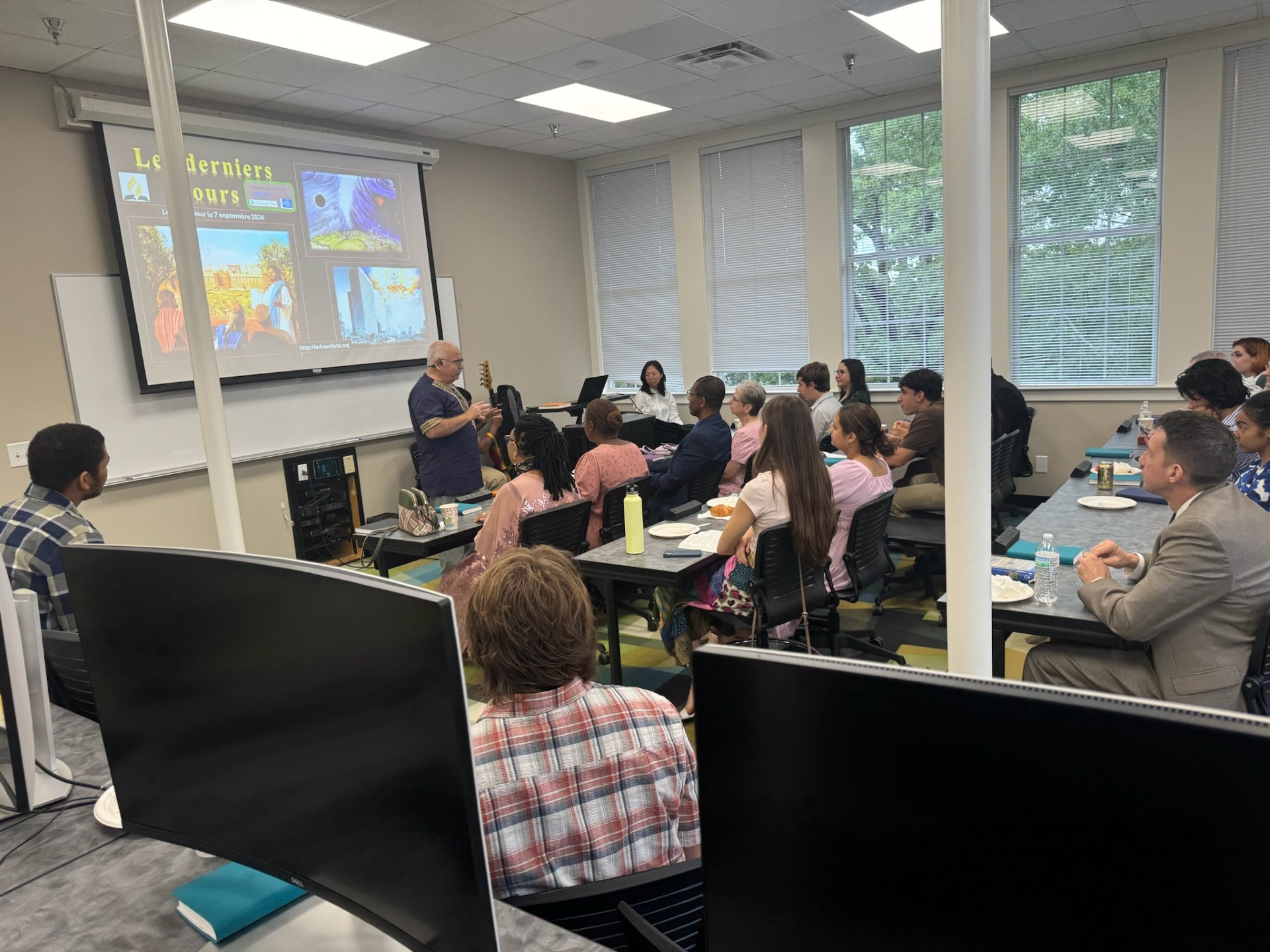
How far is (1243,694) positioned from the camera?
210 centimetres

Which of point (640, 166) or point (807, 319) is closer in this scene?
point (807, 319)

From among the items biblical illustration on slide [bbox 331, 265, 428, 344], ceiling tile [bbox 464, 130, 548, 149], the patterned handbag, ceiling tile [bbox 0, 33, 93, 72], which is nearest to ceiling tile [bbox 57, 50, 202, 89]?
ceiling tile [bbox 0, 33, 93, 72]

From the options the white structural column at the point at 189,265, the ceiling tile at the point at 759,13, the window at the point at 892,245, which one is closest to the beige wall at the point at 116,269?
the window at the point at 892,245

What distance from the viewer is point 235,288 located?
537 cm

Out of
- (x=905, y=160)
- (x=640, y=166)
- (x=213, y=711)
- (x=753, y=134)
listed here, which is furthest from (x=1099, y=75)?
(x=213, y=711)

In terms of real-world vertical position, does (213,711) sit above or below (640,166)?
below

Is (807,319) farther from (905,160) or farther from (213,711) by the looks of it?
(213,711)

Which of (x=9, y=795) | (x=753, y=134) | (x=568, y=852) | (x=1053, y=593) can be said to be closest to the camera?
(x=568, y=852)

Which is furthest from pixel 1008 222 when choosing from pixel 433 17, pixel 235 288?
pixel 235 288

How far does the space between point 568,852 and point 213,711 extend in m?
0.51

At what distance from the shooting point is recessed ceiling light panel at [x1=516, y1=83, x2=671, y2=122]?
571cm

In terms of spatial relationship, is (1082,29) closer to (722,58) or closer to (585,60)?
(722,58)

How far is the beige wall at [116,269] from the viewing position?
177 inches

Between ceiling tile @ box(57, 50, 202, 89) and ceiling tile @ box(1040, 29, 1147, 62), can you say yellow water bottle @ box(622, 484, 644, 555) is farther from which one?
ceiling tile @ box(1040, 29, 1147, 62)
